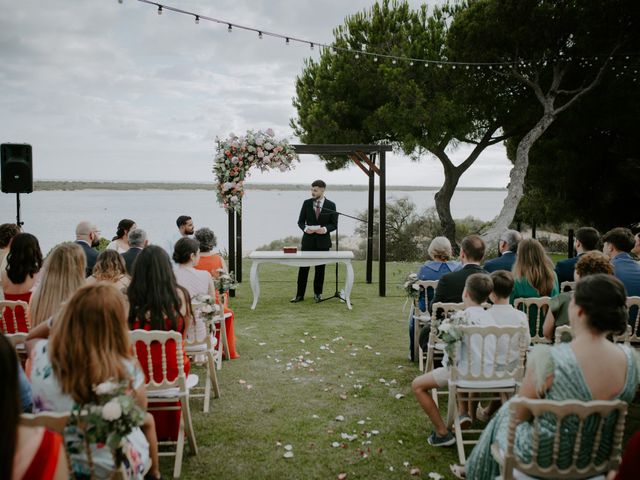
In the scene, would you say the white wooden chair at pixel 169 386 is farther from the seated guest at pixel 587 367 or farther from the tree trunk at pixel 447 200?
the tree trunk at pixel 447 200

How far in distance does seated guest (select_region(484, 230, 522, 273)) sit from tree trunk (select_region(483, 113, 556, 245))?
9.54 meters

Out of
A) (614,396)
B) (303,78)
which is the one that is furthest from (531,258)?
(303,78)

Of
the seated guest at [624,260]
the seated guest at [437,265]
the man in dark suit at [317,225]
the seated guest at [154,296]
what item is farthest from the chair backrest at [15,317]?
the man in dark suit at [317,225]

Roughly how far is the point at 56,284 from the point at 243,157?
5.31 m

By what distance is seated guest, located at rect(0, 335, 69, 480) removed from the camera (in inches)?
58.0

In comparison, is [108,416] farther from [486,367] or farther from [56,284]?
[486,367]

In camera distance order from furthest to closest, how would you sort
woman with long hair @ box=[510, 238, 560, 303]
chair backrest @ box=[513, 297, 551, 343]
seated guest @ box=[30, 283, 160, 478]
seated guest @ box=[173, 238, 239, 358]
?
1. seated guest @ box=[173, 238, 239, 358]
2. woman with long hair @ box=[510, 238, 560, 303]
3. chair backrest @ box=[513, 297, 551, 343]
4. seated guest @ box=[30, 283, 160, 478]

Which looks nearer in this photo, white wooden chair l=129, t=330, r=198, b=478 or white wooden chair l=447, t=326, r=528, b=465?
white wooden chair l=129, t=330, r=198, b=478

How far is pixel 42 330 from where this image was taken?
3.11m

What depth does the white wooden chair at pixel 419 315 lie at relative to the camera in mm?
4992

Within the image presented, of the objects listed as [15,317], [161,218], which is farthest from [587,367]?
[161,218]

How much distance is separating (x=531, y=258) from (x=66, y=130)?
13399 millimetres

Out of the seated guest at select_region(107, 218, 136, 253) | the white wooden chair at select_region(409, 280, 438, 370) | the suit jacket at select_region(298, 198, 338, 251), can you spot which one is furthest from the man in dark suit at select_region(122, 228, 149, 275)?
the suit jacket at select_region(298, 198, 338, 251)

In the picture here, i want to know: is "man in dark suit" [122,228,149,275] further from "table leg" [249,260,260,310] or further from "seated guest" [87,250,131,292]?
"table leg" [249,260,260,310]
